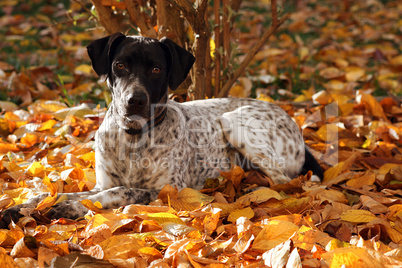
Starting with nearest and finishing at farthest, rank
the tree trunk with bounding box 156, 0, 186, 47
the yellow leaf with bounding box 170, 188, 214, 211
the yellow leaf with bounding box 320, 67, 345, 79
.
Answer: the yellow leaf with bounding box 170, 188, 214, 211 → the tree trunk with bounding box 156, 0, 186, 47 → the yellow leaf with bounding box 320, 67, 345, 79

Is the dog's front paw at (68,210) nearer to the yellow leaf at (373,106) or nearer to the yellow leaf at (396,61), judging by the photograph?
the yellow leaf at (373,106)

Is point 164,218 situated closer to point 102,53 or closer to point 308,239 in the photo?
point 308,239

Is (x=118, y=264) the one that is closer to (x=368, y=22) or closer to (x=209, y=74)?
(x=209, y=74)

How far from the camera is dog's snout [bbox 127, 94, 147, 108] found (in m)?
2.98

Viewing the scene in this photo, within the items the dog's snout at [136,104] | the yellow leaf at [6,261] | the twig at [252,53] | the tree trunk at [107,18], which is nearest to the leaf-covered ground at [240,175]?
the yellow leaf at [6,261]

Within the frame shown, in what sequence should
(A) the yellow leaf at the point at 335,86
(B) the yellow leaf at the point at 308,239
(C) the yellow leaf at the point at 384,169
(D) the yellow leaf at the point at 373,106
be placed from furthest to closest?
(A) the yellow leaf at the point at 335,86 < (D) the yellow leaf at the point at 373,106 < (C) the yellow leaf at the point at 384,169 < (B) the yellow leaf at the point at 308,239

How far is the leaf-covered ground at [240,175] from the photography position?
90.7 inches

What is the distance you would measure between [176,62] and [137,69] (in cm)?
31

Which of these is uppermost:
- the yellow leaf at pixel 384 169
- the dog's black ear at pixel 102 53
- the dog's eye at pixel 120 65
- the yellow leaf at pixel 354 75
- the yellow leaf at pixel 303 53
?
the dog's black ear at pixel 102 53

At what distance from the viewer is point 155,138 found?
337 centimetres

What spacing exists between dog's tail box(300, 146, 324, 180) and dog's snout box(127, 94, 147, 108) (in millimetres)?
1683

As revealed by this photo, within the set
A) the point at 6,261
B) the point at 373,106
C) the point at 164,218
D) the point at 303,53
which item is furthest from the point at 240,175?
the point at 303,53

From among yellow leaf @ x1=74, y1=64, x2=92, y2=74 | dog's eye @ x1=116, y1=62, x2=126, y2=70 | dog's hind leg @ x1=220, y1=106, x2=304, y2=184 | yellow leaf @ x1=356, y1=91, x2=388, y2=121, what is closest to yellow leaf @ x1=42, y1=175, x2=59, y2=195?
dog's eye @ x1=116, y1=62, x2=126, y2=70

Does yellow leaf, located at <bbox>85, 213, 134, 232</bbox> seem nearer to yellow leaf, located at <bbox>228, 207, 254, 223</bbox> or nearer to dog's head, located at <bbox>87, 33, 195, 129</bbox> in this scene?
yellow leaf, located at <bbox>228, 207, 254, 223</bbox>
